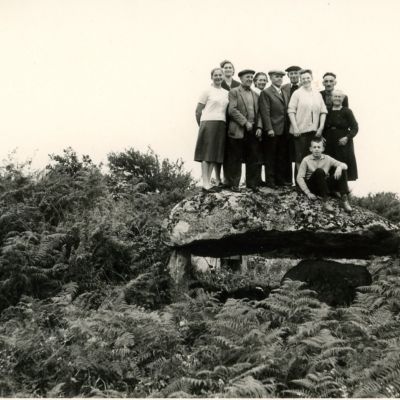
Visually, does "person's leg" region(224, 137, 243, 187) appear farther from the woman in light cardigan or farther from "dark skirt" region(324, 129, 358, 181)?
"dark skirt" region(324, 129, 358, 181)

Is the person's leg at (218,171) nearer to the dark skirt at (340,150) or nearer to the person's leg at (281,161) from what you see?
the person's leg at (281,161)

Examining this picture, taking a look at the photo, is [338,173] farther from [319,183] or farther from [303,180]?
[303,180]

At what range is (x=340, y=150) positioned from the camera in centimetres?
998

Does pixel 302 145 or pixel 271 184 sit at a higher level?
pixel 302 145

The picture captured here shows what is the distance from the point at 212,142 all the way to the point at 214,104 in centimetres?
69

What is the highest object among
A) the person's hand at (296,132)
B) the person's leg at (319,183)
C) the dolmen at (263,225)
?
the person's hand at (296,132)

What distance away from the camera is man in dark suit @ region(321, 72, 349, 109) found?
10.2 metres

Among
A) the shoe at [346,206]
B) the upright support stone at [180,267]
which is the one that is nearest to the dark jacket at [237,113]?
the shoe at [346,206]

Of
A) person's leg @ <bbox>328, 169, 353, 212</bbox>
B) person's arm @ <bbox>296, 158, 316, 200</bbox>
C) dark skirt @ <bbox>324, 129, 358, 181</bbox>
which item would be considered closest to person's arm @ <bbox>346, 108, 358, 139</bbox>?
dark skirt @ <bbox>324, 129, 358, 181</bbox>

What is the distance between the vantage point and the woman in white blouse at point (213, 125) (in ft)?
31.3

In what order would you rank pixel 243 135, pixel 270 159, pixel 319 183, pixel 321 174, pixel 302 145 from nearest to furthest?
pixel 321 174
pixel 319 183
pixel 243 135
pixel 302 145
pixel 270 159

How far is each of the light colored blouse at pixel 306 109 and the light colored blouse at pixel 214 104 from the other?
1.25 m

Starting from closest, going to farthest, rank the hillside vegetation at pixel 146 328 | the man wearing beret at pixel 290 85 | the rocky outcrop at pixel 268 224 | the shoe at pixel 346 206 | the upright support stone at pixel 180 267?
the hillside vegetation at pixel 146 328
the rocky outcrop at pixel 268 224
the upright support stone at pixel 180 267
the shoe at pixel 346 206
the man wearing beret at pixel 290 85

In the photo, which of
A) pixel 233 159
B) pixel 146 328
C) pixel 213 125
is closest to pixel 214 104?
pixel 213 125
